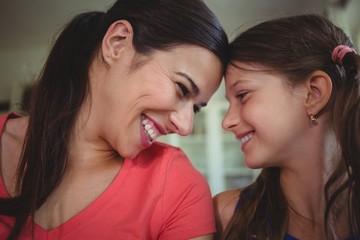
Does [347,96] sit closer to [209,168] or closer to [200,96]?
[200,96]

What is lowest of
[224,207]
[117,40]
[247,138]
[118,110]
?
[224,207]

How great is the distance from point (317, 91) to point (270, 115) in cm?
14

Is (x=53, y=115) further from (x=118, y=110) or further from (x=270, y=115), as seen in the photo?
(x=270, y=115)

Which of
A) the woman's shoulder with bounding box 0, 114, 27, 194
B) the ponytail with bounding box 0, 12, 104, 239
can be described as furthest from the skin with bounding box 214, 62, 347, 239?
the woman's shoulder with bounding box 0, 114, 27, 194

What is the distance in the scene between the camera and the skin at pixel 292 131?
2.82 feet

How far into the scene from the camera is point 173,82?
31.0 inches

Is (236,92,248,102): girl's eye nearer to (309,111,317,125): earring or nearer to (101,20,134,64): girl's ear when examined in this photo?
(309,111,317,125): earring

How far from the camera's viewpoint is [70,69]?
35.1 inches

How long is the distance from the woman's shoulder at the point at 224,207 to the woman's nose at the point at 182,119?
304mm

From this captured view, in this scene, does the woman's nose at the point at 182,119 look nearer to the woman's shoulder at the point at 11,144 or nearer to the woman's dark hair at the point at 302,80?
the woman's dark hair at the point at 302,80

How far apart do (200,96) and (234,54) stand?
189mm

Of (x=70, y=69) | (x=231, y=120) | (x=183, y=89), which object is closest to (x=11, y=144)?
(x=70, y=69)

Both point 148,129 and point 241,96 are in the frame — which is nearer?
point 148,129

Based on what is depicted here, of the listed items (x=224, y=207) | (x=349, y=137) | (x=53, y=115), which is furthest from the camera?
(x=224, y=207)
